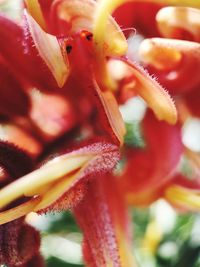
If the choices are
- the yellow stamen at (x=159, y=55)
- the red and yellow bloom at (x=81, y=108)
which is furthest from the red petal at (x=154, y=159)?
the yellow stamen at (x=159, y=55)

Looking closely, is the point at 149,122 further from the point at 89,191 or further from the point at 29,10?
the point at 29,10

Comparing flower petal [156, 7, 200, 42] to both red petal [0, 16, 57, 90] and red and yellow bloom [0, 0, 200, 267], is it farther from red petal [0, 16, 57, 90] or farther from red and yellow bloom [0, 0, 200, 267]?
red petal [0, 16, 57, 90]

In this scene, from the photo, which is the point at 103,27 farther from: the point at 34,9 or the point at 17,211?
the point at 17,211

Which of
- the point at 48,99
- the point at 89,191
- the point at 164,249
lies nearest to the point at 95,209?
the point at 89,191

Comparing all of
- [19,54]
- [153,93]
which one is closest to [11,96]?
[19,54]

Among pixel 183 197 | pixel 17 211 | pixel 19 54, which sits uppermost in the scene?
pixel 19 54
